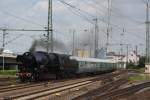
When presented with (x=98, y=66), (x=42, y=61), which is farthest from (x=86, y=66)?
(x=42, y=61)

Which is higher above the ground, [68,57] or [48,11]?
[48,11]

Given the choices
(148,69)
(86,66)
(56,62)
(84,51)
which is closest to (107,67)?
(148,69)

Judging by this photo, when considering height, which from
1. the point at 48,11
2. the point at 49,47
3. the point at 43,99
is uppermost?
the point at 48,11

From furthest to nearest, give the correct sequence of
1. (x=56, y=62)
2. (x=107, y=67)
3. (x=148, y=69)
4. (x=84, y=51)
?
(x=84, y=51), (x=107, y=67), (x=148, y=69), (x=56, y=62)

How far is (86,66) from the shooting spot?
2496 inches

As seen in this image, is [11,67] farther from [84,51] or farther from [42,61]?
[42,61]

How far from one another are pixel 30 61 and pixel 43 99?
18695mm

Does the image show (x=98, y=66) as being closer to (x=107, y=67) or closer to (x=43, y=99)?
(x=107, y=67)

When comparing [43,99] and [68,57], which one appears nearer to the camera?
[43,99]

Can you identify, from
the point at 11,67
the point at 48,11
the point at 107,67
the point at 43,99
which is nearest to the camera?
the point at 43,99

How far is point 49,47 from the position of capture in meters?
50.0

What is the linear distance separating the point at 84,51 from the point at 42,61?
10483 centimetres

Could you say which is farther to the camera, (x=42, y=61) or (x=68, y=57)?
(x=68, y=57)

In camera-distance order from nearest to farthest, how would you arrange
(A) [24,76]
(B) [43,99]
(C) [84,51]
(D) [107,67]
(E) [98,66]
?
Answer: 1. (B) [43,99]
2. (A) [24,76]
3. (E) [98,66]
4. (D) [107,67]
5. (C) [84,51]
